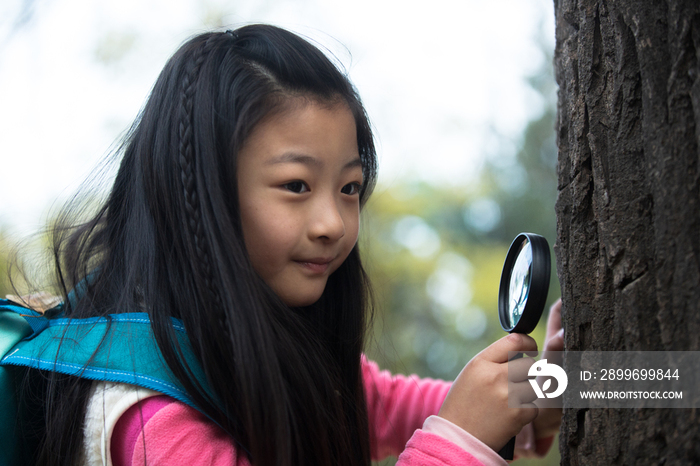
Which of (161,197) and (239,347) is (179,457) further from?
(161,197)

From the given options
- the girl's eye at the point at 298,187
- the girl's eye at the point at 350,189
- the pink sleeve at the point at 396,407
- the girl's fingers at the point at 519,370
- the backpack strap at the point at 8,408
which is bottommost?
the pink sleeve at the point at 396,407

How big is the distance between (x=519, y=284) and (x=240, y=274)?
0.53 m

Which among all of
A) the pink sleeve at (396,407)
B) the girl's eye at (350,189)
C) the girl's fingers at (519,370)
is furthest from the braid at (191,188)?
the pink sleeve at (396,407)

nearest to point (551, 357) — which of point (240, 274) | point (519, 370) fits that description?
point (519, 370)

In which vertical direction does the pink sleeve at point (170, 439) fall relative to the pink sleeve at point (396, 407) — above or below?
above

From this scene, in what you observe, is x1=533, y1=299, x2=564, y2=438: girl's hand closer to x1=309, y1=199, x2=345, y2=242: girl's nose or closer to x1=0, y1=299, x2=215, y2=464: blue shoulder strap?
x1=309, y1=199, x2=345, y2=242: girl's nose

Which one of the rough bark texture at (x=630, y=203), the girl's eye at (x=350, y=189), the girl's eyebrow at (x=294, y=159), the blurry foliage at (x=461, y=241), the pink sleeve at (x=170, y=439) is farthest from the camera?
the blurry foliage at (x=461, y=241)

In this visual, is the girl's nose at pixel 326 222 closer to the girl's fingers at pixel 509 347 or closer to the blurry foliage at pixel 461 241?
the girl's fingers at pixel 509 347

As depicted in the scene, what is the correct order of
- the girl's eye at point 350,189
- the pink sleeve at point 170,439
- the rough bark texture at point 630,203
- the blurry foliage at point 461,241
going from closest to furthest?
1. the rough bark texture at point 630,203
2. the pink sleeve at point 170,439
3. the girl's eye at point 350,189
4. the blurry foliage at point 461,241

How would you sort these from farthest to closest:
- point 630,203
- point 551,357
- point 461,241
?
point 461,241, point 551,357, point 630,203

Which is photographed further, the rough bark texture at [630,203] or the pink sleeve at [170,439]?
the pink sleeve at [170,439]

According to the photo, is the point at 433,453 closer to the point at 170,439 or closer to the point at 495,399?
the point at 495,399

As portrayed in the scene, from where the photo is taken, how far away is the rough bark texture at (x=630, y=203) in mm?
680

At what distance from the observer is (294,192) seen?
39.2 inches
